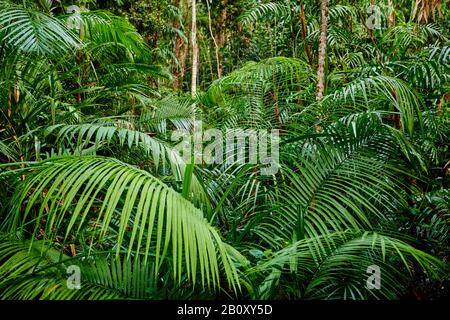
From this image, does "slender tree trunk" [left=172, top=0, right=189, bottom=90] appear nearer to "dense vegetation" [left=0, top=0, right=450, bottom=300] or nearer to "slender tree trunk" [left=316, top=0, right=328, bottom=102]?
"dense vegetation" [left=0, top=0, right=450, bottom=300]

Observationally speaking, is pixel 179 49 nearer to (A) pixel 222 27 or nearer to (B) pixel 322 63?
→ (A) pixel 222 27

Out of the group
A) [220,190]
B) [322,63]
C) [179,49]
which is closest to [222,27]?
[179,49]

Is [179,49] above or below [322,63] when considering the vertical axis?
above

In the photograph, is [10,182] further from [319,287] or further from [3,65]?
[319,287]

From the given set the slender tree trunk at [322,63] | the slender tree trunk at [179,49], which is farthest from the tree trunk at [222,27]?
the slender tree trunk at [322,63]

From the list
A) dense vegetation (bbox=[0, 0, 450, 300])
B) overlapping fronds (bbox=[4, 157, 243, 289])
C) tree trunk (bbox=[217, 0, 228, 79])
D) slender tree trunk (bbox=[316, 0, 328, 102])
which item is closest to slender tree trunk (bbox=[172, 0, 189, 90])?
tree trunk (bbox=[217, 0, 228, 79])

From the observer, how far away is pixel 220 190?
2.74 m

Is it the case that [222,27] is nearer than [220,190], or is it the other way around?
[220,190]

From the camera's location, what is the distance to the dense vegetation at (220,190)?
5.53ft

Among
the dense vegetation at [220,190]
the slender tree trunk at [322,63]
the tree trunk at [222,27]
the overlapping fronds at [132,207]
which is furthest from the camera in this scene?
the tree trunk at [222,27]

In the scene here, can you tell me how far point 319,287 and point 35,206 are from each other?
1.63m

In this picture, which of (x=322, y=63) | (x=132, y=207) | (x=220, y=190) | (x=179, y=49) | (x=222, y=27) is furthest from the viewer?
(x=179, y=49)

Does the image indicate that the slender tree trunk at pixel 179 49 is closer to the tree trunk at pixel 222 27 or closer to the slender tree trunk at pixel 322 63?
the tree trunk at pixel 222 27
